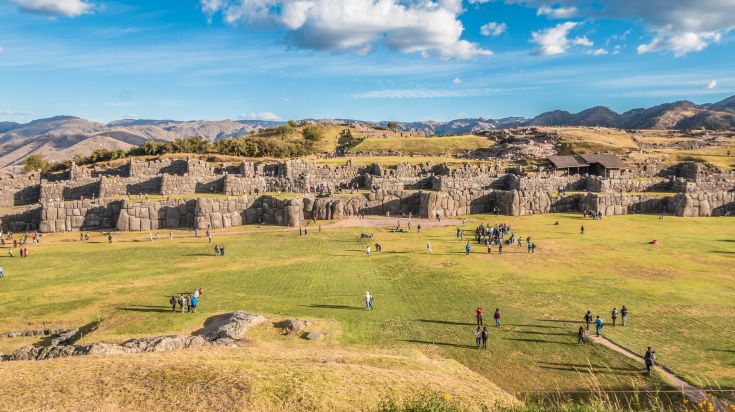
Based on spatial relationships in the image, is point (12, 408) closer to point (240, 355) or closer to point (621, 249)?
point (240, 355)

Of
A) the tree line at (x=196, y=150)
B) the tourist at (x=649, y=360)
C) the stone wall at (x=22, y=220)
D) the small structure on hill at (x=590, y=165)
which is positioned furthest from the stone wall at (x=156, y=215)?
the small structure on hill at (x=590, y=165)

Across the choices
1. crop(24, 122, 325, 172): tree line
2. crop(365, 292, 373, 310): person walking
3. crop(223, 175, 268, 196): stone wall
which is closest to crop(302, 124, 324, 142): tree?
crop(24, 122, 325, 172): tree line

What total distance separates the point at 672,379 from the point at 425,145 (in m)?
101

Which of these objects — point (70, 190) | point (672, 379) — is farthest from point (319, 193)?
point (672, 379)

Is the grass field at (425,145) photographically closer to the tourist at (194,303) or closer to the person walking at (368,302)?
the person walking at (368,302)

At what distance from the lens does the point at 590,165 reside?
8519cm

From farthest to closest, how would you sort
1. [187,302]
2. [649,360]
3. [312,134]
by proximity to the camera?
[312,134], [187,302], [649,360]

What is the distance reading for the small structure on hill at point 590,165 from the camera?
8131 cm

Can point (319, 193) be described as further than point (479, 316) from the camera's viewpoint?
Yes

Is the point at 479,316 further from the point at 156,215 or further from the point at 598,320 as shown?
the point at 156,215

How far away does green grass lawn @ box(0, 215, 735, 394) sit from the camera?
2084 centimetres

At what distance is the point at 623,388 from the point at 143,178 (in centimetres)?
6744

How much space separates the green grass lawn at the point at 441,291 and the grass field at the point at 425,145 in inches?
2636

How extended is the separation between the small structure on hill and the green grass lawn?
35504mm
